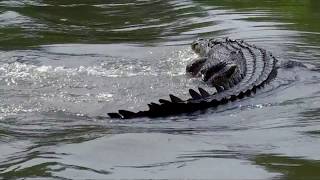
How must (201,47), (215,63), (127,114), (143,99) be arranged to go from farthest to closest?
1. (201,47)
2. (215,63)
3. (143,99)
4. (127,114)

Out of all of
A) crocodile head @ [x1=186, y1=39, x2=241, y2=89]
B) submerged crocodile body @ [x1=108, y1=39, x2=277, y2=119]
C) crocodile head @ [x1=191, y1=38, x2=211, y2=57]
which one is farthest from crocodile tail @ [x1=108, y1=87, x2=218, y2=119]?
crocodile head @ [x1=191, y1=38, x2=211, y2=57]

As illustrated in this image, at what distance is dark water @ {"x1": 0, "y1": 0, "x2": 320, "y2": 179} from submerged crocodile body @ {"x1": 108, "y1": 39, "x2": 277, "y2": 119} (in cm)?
8

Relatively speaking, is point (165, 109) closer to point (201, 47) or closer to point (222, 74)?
point (222, 74)

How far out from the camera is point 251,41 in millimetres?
8578

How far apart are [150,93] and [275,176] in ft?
8.52

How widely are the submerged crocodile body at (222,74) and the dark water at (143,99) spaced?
8 cm

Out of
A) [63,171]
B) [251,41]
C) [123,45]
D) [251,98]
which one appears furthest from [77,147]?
[251,41]

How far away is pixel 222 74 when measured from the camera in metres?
6.78

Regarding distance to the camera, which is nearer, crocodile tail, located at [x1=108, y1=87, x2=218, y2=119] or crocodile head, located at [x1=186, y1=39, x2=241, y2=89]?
crocodile tail, located at [x1=108, y1=87, x2=218, y2=119]

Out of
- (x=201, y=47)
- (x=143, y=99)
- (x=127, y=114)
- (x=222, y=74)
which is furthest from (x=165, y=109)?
(x=201, y=47)

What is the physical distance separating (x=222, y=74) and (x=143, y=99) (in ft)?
5.07

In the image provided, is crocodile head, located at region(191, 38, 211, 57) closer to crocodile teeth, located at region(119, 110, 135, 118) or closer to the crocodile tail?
the crocodile tail

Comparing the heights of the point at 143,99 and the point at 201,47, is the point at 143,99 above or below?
below

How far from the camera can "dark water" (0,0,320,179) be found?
11.5 ft
